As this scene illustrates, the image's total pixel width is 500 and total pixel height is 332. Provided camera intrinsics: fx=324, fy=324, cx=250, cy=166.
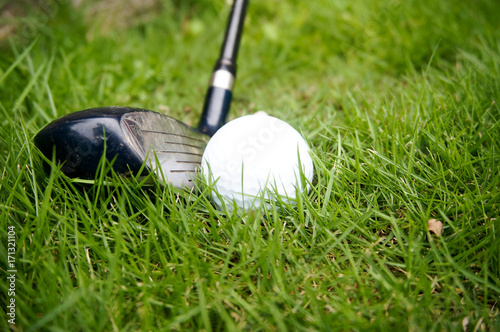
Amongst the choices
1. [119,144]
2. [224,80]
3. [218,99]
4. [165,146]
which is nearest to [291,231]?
[165,146]

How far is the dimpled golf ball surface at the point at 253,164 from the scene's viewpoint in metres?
1.47

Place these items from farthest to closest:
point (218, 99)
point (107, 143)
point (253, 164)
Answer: point (218, 99)
point (253, 164)
point (107, 143)

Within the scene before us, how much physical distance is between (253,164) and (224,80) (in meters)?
0.91

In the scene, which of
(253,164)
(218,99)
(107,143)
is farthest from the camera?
(218,99)

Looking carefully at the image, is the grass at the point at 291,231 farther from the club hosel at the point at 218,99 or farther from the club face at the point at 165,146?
Answer: the club hosel at the point at 218,99

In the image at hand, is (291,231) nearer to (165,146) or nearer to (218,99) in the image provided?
(165,146)

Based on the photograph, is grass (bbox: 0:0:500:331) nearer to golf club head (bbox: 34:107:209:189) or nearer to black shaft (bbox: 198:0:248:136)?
golf club head (bbox: 34:107:209:189)

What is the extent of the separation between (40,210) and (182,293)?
30.5 inches

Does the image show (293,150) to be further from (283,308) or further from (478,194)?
(478,194)

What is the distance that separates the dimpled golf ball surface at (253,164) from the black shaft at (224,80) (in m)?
0.49

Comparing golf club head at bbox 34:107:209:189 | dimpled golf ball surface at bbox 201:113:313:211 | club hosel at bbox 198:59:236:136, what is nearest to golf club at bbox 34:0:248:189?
golf club head at bbox 34:107:209:189

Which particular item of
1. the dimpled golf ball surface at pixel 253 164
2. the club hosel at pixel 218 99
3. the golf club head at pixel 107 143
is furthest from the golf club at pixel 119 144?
the club hosel at pixel 218 99

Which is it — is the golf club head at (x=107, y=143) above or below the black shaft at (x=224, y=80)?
below

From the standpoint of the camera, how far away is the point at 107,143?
1.37 m
